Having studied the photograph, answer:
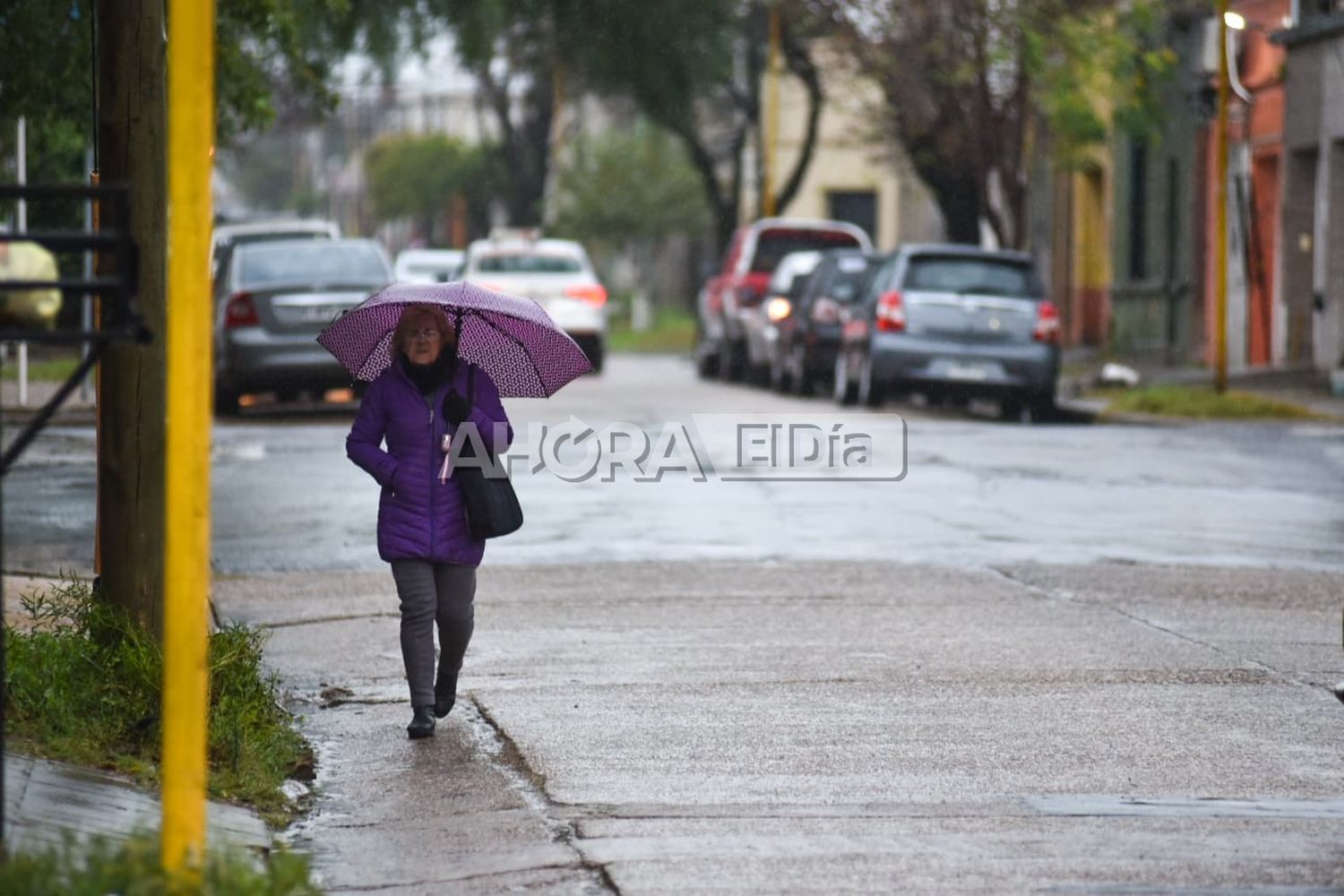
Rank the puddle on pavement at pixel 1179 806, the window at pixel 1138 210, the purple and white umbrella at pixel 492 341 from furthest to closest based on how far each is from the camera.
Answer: the window at pixel 1138 210
the purple and white umbrella at pixel 492 341
the puddle on pavement at pixel 1179 806

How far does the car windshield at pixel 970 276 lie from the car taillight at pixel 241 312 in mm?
6348

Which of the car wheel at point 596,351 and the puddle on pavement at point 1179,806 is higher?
the car wheel at point 596,351

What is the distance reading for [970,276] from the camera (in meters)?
24.2

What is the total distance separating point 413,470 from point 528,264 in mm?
24487

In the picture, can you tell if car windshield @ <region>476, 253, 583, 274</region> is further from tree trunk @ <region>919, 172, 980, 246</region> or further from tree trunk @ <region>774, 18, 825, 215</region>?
tree trunk @ <region>774, 18, 825, 215</region>

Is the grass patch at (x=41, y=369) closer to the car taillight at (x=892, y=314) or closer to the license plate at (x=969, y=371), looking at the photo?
the car taillight at (x=892, y=314)

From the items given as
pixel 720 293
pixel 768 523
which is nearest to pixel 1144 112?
pixel 720 293

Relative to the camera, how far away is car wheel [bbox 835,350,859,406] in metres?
25.3

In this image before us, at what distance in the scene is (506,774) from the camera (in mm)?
7055

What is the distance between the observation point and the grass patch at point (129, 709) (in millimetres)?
6738

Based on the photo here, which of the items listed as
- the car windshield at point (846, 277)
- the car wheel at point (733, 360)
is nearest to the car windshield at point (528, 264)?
the car wheel at point (733, 360)

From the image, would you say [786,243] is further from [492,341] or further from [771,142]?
[492,341]

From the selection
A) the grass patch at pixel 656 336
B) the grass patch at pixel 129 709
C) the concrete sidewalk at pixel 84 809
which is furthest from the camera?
the grass patch at pixel 656 336

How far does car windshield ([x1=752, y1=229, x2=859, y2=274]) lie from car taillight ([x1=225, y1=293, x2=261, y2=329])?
11.6 metres
